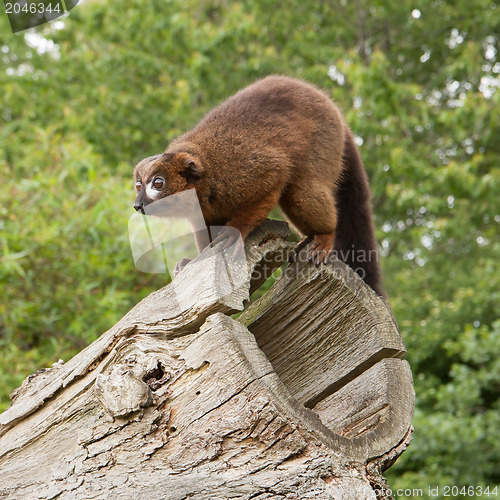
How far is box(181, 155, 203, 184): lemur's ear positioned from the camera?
291 centimetres

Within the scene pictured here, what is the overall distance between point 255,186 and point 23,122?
744 cm

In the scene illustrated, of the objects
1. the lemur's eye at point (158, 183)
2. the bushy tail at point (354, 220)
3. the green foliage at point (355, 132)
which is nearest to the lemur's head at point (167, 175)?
the lemur's eye at point (158, 183)

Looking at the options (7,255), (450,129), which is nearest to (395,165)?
(450,129)

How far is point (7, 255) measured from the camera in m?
3.88

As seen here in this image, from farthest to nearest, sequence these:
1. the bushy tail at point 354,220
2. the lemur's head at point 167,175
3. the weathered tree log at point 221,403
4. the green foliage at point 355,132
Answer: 1. the green foliage at point 355,132
2. the bushy tail at point 354,220
3. the lemur's head at point 167,175
4. the weathered tree log at point 221,403

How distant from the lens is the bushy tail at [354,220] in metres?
3.29

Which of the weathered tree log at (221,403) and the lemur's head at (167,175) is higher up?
the lemur's head at (167,175)

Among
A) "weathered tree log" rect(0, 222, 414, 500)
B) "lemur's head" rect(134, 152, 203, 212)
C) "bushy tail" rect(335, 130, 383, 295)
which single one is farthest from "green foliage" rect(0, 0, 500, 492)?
"weathered tree log" rect(0, 222, 414, 500)

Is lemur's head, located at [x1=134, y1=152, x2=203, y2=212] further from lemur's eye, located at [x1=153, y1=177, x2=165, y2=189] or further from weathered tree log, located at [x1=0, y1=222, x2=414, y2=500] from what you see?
weathered tree log, located at [x1=0, y1=222, x2=414, y2=500]

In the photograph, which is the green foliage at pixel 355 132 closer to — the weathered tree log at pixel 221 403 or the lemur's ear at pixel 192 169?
the lemur's ear at pixel 192 169

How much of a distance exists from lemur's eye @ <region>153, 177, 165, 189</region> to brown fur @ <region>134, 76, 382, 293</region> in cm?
3

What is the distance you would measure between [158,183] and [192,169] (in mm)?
187

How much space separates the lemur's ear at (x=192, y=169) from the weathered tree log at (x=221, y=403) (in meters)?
0.73

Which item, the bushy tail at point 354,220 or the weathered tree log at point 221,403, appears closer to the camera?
the weathered tree log at point 221,403
